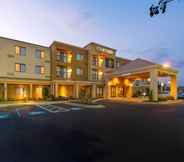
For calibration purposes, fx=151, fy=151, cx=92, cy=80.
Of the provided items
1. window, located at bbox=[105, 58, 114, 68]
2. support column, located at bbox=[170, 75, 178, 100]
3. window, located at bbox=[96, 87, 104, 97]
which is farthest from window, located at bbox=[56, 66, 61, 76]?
support column, located at bbox=[170, 75, 178, 100]

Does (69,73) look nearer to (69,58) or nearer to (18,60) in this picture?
(69,58)

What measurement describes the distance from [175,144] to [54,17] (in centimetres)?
2611

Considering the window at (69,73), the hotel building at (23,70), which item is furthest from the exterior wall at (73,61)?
the hotel building at (23,70)

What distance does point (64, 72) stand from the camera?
28578 mm

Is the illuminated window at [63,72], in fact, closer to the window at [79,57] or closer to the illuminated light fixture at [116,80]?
the window at [79,57]

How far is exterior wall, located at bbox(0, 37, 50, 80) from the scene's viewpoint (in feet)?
74.1

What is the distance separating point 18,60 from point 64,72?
8074 millimetres

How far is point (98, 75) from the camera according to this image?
109 ft

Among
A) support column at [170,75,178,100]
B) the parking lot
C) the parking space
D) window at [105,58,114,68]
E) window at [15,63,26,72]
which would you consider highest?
window at [105,58,114,68]

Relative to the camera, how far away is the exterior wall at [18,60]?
22.6 meters

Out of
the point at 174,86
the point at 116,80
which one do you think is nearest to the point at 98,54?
the point at 116,80

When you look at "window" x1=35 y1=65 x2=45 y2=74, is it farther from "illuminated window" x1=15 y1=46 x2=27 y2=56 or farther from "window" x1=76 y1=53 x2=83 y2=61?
"window" x1=76 y1=53 x2=83 y2=61

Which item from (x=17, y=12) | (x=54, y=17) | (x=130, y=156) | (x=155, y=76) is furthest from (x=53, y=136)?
(x=54, y=17)

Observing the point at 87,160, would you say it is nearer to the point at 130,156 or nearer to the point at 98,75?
the point at 130,156
